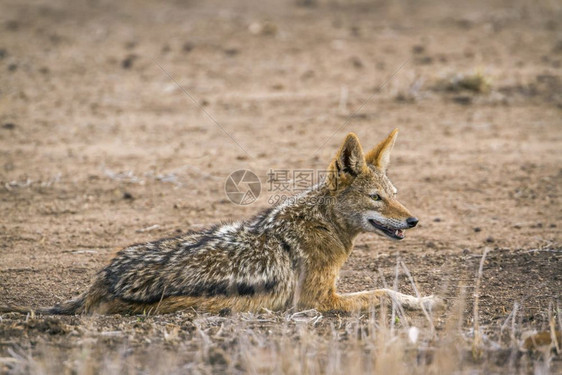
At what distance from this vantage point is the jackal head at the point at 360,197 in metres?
6.50

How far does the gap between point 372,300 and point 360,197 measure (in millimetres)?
1033

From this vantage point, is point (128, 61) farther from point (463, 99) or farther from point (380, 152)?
point (380, 152)

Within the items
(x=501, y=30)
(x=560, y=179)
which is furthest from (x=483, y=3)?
(x=560, y=179)

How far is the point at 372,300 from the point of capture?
20.1 ft

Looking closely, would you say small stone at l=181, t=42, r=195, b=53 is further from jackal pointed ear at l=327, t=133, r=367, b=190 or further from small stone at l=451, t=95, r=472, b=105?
jackal pointed ear at l=327, t=133, r=367, b=190

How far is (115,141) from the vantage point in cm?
1109

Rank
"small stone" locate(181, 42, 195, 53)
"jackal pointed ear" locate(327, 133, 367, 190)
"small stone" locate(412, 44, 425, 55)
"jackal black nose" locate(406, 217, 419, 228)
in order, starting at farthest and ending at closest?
"small stone" locate(181, 42, 195, 53), "small stone" locate(412, 44, 425, 55), "jackal pointed ear" locate(327, 133, 367, 190), "jackal black nose" locate(406, 217, 419, 228)

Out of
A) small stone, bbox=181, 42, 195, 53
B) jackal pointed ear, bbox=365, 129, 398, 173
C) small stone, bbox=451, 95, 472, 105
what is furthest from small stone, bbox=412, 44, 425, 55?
jackal pointed ear, bbox=365, 129, 398, 173

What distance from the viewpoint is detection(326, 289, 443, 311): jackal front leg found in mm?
6090

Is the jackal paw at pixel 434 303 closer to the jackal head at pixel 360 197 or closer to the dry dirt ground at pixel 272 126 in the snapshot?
the dry dirt ground at pixel 272 126

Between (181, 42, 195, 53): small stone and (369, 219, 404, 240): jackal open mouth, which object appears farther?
(181, 42, 195, 53): small stone

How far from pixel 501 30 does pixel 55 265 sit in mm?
12582

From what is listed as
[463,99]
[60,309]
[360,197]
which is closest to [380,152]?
[360,197]

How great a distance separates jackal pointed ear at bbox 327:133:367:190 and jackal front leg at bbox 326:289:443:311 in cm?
110
